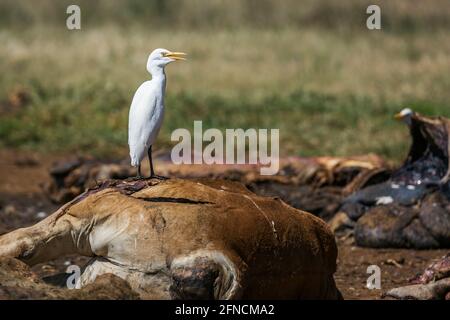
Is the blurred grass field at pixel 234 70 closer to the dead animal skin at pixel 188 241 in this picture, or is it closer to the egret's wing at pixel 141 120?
the egret's wing at pixel 141 120

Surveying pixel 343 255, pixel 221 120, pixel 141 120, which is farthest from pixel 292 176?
pixel 221 120

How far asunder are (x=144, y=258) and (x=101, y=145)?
8.52 m

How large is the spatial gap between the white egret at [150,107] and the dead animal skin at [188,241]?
0.25 meters

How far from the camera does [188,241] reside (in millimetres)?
6508

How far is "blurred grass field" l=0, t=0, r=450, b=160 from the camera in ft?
51.2

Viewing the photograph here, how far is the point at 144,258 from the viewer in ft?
21.3

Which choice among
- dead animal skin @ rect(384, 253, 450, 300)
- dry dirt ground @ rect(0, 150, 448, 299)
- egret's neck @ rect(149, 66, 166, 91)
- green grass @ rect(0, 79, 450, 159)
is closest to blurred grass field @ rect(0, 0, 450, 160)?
green grass @ rect(0, 79, 450, 159)

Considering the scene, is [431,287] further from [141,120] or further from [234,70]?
[234,70]

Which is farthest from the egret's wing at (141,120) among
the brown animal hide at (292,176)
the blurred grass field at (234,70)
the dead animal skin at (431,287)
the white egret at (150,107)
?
the blurred grass field at (234,70)

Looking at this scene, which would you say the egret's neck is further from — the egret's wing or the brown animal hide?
the brown animal hide

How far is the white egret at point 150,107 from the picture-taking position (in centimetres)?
702

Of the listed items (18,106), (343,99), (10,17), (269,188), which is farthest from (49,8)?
(269,188)

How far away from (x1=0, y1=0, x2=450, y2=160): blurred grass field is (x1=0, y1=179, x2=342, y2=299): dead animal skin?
23.4 ft

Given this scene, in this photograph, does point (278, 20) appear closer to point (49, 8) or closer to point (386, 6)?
point (386, 6)
